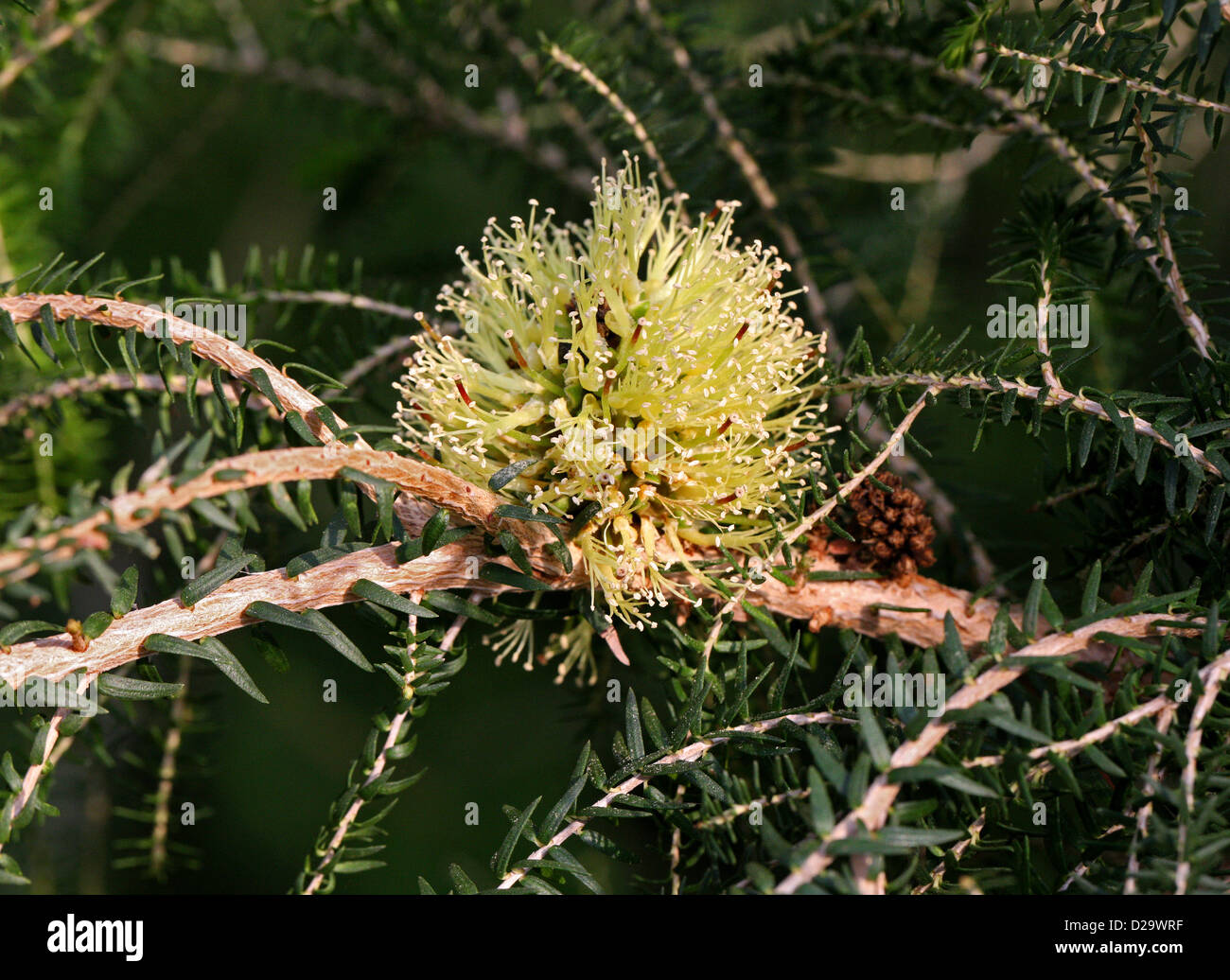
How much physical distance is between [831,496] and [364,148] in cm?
143

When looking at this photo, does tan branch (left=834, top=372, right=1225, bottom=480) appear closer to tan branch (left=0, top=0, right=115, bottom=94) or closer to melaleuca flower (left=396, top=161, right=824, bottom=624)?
melaleuca flower (left=396, top=161, right=824, bottom=624)

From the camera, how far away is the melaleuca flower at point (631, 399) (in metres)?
0.84

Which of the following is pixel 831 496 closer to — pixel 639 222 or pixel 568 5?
pixel 639 222

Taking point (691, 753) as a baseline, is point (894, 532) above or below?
above

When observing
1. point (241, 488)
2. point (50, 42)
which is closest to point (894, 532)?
point (241, 488)

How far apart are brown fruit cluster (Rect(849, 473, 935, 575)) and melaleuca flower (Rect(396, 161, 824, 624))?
3.4 inches

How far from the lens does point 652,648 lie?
1026 millimetres

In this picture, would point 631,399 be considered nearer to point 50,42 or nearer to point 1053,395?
point 1053,395

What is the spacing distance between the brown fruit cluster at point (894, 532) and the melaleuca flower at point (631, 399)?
0.09 meters

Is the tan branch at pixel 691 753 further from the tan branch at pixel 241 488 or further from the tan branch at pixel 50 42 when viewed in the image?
the tan branch at pixel 50 42

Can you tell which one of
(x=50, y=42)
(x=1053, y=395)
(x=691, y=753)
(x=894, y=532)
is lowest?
(x=691, y=753)

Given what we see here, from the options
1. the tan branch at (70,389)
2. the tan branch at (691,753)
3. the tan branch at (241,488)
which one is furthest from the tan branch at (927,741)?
the tan branch at (70,389)

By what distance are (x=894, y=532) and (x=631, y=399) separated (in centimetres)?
30

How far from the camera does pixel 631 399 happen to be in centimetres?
86
